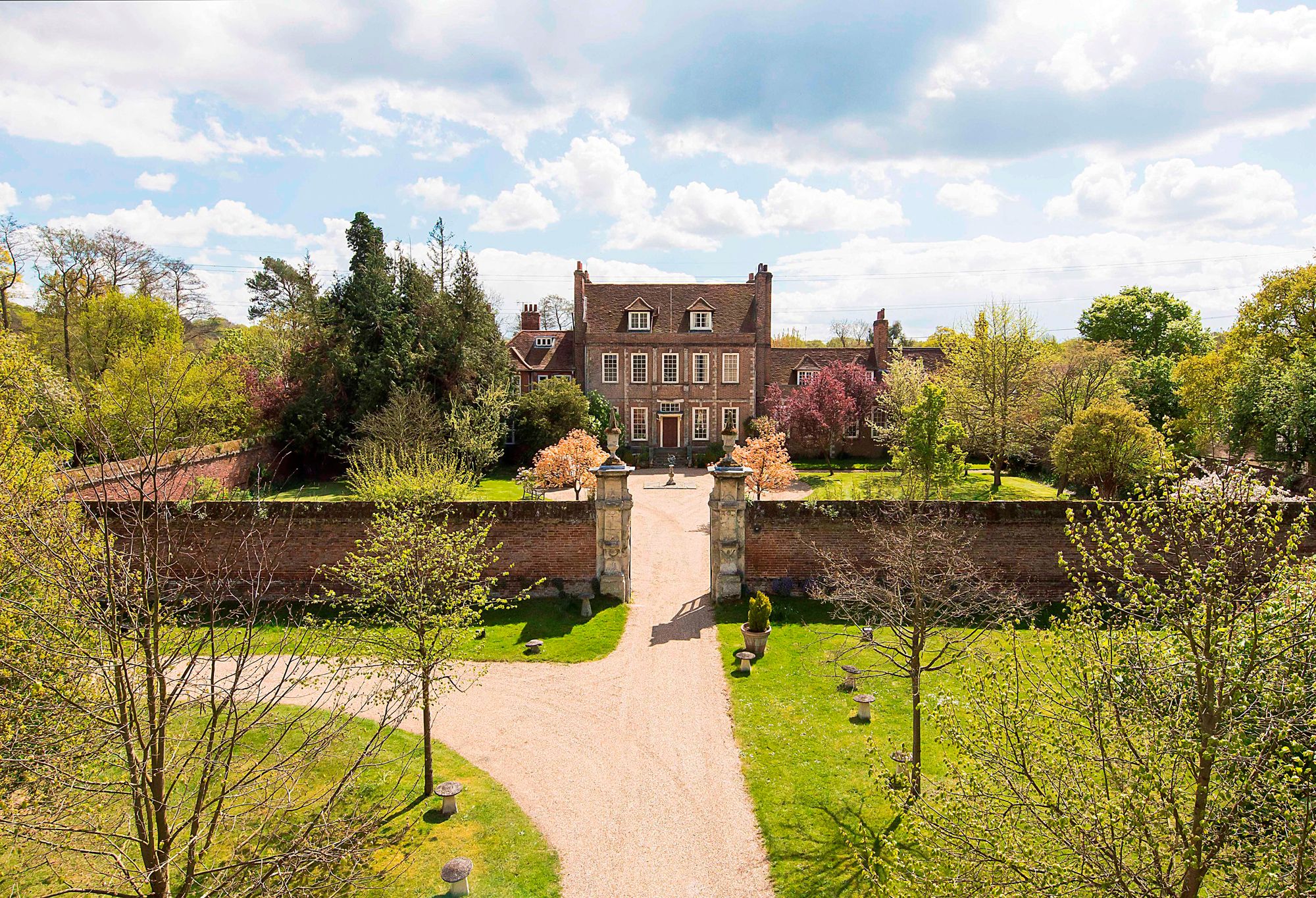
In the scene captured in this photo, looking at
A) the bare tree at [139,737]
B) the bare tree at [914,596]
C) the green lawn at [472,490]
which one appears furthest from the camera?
the green lawn at [472,490]

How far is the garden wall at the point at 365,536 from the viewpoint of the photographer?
56.1ft

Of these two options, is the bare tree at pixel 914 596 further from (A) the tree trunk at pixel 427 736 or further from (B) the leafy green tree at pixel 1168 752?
(A) the tree trunk at pixel 427 736

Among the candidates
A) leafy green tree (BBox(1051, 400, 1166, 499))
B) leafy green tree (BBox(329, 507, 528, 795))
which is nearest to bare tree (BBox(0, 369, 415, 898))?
leafy green tree (BBox(329, 507, 528, 795))

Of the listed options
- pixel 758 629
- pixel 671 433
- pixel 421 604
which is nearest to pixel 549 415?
pixel 671 433

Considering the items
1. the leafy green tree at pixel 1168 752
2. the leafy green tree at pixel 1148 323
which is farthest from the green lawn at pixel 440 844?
the leafy green tree at pixel 1148 323

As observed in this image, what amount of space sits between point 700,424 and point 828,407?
8.71 metres

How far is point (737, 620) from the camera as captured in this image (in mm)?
16688

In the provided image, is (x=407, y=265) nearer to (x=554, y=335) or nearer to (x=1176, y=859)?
(x=554, y=335)

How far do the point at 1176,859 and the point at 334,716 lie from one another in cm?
667

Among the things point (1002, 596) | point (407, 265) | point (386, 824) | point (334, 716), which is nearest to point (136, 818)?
point (334, 716)

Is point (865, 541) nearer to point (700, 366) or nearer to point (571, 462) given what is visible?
point (571, 462)

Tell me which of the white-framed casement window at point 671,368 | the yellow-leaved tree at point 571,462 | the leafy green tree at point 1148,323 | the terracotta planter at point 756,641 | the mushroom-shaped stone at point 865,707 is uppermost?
the leafy green tree at point 1148,323

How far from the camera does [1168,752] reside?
523cm

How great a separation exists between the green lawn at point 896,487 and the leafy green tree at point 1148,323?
21.4 meters
